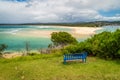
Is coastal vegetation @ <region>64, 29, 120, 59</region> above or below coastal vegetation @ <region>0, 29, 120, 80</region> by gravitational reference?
above

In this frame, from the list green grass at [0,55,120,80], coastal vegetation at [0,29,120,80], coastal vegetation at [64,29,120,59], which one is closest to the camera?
green grass at [0,55,120,80]

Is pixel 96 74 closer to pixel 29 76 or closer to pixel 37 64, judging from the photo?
pixel 29 76

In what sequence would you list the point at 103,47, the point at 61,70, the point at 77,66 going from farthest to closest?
the point at 103,47 < the point at 77,66 < the point at 61,70

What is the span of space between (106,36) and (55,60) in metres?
5.49

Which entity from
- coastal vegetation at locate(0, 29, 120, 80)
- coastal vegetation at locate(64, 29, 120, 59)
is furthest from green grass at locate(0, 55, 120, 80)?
coastal vegetation at locate(64, 29, 120, 59)

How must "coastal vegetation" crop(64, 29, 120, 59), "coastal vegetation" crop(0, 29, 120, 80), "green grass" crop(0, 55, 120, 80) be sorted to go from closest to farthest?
1. "green grass" crop(0, 55, 120, 80)
2. "coastal vegetation" crop(0, 29, 120, 80)
3. "coastal vegetation" crop(64, 29, 120, 59)

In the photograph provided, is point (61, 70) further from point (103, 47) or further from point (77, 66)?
point (103, 47)

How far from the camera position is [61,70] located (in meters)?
15.8

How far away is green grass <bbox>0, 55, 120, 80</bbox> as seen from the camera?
14.2 meters

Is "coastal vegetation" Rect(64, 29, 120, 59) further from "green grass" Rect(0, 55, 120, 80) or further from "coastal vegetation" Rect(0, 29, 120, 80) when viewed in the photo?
"green grass" Rect(0, 55, 120, 80)

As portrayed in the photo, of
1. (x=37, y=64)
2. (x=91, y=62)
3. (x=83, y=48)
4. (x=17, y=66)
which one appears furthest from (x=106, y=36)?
(x=17, y=66)

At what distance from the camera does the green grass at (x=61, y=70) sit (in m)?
A: 14.2

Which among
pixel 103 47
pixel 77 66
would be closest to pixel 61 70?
pixel 77 66

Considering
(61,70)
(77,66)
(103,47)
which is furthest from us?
(103,47)
